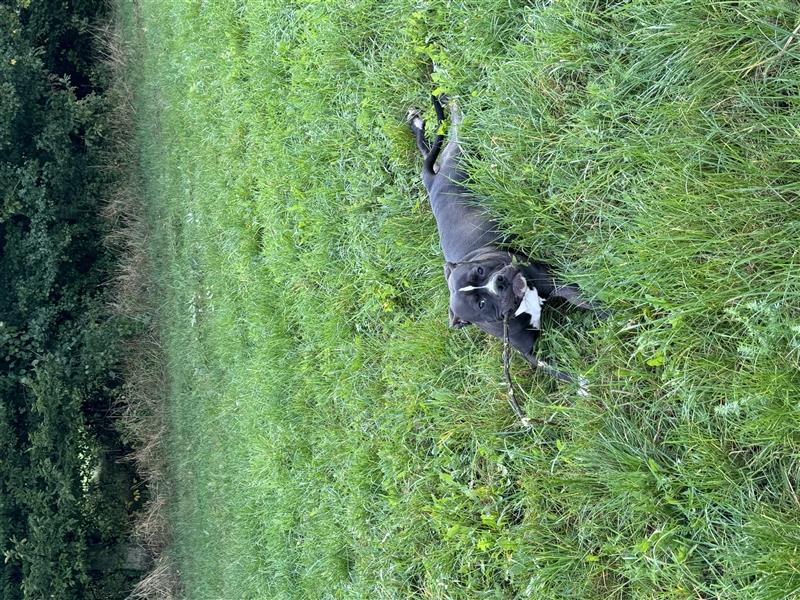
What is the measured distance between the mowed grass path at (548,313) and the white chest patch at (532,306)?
0.10m

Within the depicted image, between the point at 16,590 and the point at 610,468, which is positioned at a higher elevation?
the point at 610,468

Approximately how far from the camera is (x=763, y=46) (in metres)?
1.77

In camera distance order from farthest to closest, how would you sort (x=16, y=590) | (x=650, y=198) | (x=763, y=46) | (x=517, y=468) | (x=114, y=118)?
1. (x=114, y=118)
2. (x=16, y=590)
3. (x=517, y=468)
4. (x=650, y=198)
5. (x=763, y=46)

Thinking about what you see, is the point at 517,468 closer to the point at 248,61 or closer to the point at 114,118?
the point at 248,61

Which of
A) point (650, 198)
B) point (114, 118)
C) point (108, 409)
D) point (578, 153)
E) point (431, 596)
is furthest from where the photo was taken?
point (114, 118)

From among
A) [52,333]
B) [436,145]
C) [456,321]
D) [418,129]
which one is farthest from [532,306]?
[52,333]

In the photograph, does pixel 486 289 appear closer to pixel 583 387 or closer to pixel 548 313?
pixel 548 313

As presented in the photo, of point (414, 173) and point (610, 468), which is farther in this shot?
point (414, 173)

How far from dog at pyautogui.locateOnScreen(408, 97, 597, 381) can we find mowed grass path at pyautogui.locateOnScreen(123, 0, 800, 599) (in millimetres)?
83

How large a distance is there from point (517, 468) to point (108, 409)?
5.16 meters

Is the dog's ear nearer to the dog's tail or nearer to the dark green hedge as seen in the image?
the dog's tail

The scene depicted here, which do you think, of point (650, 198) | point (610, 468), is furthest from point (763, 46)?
A: point (610, 468)

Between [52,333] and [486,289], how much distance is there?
5502 mm

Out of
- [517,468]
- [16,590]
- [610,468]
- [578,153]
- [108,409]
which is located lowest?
[16,590]
